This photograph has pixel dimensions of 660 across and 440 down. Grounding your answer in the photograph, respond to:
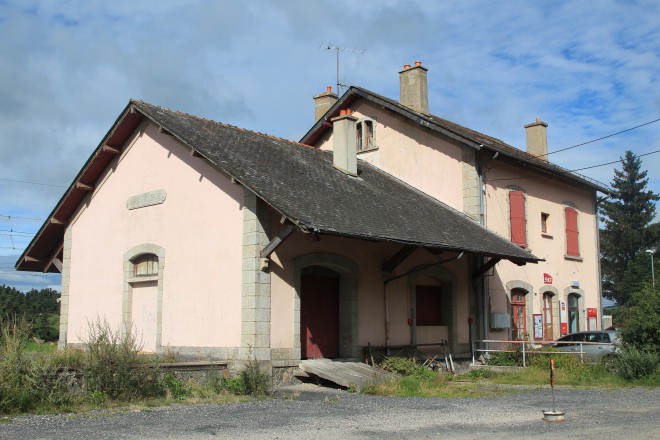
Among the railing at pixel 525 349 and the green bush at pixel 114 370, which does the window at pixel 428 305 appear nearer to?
the railing at pixel 525 349

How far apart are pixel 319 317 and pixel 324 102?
930 cm

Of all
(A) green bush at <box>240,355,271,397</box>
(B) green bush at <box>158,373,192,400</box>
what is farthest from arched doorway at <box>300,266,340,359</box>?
(B) green bush at <box>158,373,192,400</box>

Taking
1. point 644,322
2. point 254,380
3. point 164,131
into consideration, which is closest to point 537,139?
point 644,322

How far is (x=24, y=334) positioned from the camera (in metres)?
10.5

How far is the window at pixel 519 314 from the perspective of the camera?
65.7ft

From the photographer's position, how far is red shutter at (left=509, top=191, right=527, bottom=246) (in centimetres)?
2006

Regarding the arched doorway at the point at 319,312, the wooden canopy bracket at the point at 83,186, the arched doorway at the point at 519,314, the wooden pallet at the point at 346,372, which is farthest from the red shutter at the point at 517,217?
the wooden canopy bracket at the point at 83,186

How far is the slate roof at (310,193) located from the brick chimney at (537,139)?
7.19 metres

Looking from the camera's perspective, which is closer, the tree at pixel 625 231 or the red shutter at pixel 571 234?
the red shutter at pixel 571 234

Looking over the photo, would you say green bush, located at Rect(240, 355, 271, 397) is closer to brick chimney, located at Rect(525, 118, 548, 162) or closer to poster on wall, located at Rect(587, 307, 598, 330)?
poster on wall, located at Rect(587, 307, 598, 330)

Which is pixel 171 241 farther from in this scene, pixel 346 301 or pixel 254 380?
pixel 254 380

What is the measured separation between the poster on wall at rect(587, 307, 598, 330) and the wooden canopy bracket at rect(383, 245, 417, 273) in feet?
32.5

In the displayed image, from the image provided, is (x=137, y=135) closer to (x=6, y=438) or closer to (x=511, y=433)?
(x=6, y=438)

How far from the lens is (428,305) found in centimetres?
1777
